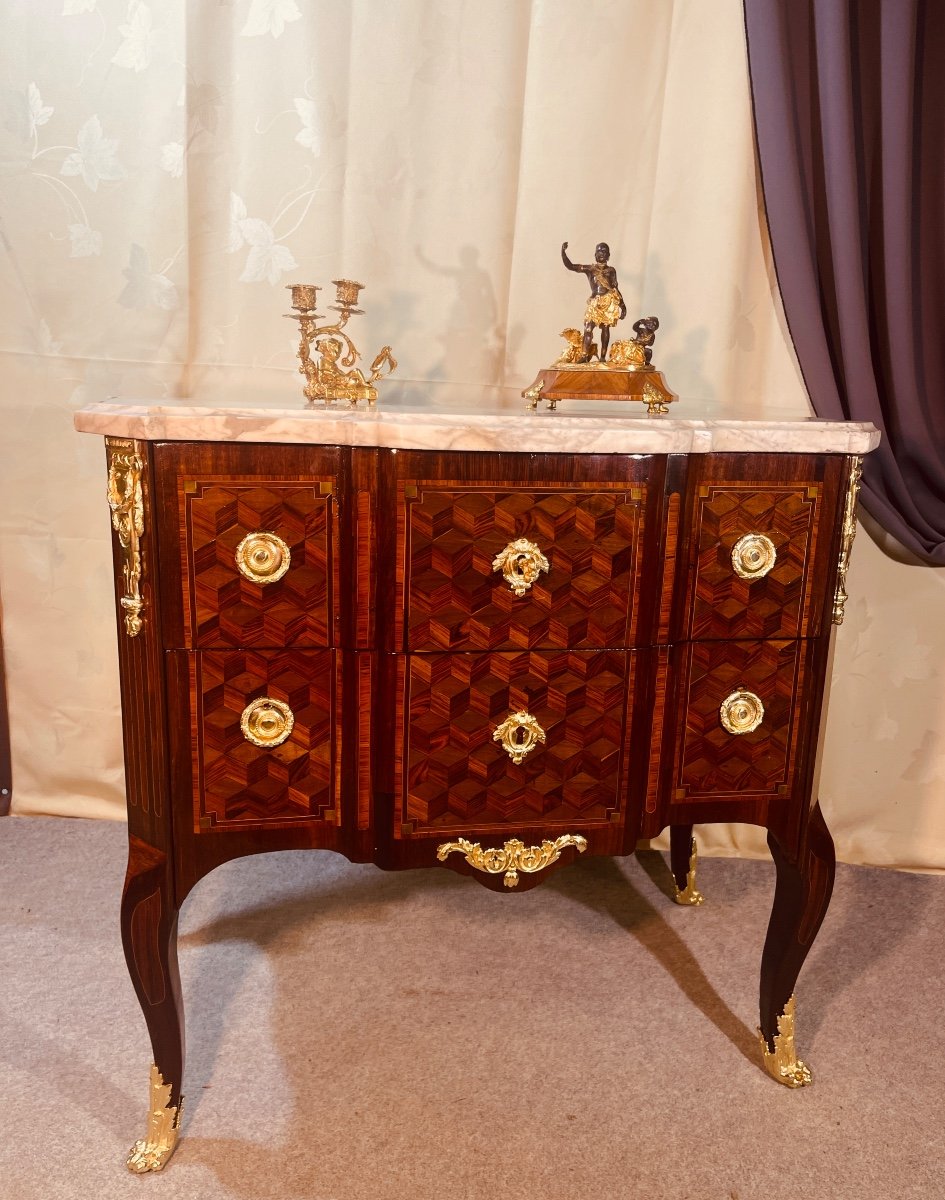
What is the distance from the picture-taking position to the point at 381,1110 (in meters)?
1.43

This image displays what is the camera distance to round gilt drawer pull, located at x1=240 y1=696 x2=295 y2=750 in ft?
4.20

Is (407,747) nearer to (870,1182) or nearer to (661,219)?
(870,1182)

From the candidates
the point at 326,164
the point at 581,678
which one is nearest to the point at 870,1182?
the point at 581,678

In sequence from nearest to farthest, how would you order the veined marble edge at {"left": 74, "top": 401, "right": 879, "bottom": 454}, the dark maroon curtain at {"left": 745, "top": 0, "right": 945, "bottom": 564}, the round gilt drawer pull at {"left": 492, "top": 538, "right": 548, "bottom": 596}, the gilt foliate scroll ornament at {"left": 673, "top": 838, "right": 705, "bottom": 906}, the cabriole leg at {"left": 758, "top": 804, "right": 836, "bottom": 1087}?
the veined marble edge at {"left": 74, "top": 401, "right": 879, "bottom": 454} < the round gilt drawer pull at {"left": 492, "top": 538, "right": 548, "bottom": 596} < the cabriole leg at {"left": 758, "top": 804, "right": 836, "bottom": 1087} < the dark maroon curtain at {"left": 745, "top": 0, "right": 945, "bottom": 564} < the gilt foliate scroll ornament at {"left": 673, "top": 838, "right": 705, "bottom": 906}

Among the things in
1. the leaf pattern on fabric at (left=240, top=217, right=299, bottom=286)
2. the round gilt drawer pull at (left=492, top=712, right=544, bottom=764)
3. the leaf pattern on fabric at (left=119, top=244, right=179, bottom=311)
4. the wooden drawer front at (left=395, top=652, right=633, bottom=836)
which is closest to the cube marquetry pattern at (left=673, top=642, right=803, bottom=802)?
the wooden drawer front at (left=395, top=652, right=633, bottom=836)

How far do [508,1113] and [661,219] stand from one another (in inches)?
67.0

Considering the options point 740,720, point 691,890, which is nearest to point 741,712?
point 740,720

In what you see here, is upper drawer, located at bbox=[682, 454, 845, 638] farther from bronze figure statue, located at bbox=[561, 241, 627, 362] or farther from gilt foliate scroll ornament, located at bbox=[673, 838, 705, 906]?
gilt foliate scroll ornament, located at bbox=[673, 838, 705, 906]

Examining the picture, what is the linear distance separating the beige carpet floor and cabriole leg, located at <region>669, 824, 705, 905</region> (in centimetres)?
4

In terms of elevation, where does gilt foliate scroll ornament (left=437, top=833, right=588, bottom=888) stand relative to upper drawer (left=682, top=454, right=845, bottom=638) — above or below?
below

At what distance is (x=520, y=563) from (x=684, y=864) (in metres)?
1.06

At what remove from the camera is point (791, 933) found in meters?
1.51

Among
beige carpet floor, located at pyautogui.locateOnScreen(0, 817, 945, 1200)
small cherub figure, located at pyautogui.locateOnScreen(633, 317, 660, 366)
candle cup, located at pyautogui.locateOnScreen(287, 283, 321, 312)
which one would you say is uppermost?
candle cup, located at pyautogui.locateOnScreen(287, 283, 321, 312)

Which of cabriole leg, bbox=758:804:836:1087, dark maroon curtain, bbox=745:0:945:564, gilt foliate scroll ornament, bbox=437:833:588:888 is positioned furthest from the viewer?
dark maroon curtain, bbox=745:0:945:564
